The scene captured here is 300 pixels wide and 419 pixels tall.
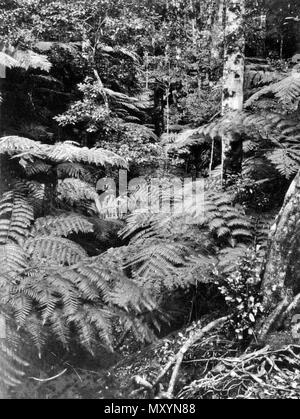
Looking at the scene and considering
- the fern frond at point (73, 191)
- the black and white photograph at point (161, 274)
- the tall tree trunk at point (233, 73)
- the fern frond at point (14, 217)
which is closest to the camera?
the black and white photograph at point (161, 274)

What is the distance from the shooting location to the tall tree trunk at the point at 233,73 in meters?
4.11

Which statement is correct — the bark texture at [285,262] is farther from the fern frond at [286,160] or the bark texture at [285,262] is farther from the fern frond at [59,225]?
the fern frond at [59,225]

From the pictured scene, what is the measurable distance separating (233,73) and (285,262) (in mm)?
2790

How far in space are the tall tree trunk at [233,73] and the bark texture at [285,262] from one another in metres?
1.99

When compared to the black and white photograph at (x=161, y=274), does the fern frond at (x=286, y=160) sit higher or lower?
higher

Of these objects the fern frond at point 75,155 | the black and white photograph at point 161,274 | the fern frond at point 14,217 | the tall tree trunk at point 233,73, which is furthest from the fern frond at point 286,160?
the fern frond at point 14,217

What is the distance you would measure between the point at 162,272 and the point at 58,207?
4.75 ft

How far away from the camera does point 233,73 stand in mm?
4234

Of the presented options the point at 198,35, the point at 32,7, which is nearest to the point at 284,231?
the point at 32,7

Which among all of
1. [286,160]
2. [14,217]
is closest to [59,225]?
[14,217]

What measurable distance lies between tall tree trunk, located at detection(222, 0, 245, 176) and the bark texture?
199cm

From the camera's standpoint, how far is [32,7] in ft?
24.0

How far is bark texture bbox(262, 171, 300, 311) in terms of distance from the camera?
2111 mm

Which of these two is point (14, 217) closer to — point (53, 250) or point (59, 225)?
point (59, 225)
